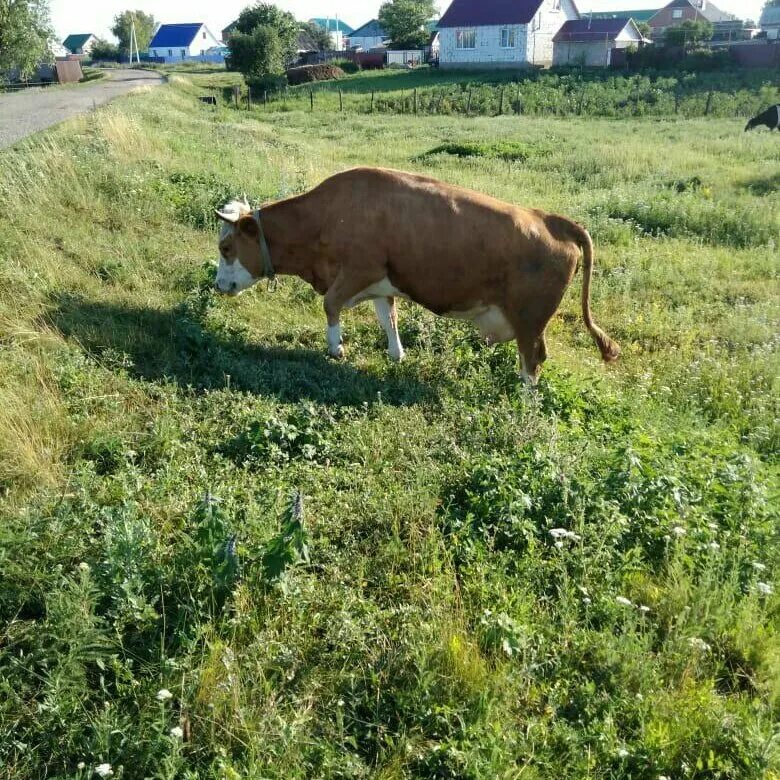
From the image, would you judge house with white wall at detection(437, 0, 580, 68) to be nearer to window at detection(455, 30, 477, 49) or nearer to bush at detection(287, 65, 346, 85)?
window at detection(455, 30, 477, 49)

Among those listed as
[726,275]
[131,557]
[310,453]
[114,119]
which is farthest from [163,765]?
[114,119]

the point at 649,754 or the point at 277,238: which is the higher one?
the point at 277,238

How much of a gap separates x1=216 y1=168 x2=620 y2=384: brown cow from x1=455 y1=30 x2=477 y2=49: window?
196 ft

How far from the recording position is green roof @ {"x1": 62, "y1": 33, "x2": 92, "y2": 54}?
124125mm

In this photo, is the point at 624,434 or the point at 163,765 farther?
the point at 624,434

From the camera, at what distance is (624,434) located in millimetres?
5875

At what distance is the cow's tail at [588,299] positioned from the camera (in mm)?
6750

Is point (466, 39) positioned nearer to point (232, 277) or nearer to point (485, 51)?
point (485, 51)

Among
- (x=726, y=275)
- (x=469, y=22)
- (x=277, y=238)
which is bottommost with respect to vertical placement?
A: (x=726, y=275)

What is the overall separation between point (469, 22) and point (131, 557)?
64653 mm

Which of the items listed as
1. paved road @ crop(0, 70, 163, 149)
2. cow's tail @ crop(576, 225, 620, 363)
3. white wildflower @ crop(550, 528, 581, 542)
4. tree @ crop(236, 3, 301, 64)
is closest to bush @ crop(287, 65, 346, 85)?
tree @ crop(236, 3, 301, 64)

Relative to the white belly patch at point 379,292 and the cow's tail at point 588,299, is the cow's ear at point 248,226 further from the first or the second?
the cow's tail at point 588,299

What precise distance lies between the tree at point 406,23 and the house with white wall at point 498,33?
13.1m

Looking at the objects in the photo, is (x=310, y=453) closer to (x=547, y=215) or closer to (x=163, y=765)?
(x=163, y=765)
